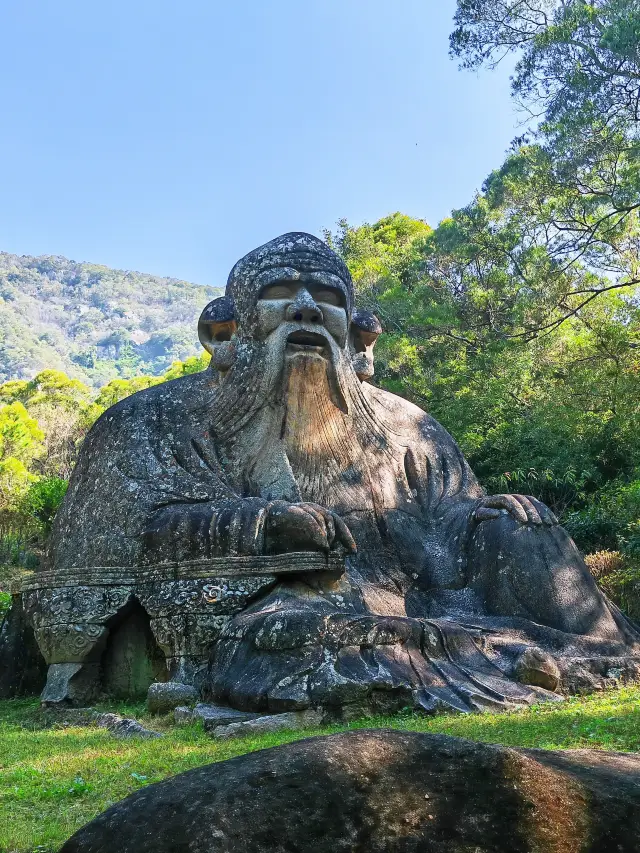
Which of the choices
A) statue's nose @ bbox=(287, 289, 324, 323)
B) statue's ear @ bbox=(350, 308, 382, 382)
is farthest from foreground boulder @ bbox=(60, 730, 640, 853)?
statue's ear @ bbox=(350, 308, 382, 382)

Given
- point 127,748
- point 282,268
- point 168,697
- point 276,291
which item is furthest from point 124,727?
point 282,268

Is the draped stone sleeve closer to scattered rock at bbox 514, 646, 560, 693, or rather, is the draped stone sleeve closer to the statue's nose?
the statue's nose

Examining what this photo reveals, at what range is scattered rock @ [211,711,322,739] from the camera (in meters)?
5.57

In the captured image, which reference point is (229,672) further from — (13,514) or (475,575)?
(13,514)

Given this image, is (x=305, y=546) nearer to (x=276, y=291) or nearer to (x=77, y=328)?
(x=276, y=291)

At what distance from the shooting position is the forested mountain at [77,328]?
144 metres

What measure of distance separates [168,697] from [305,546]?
4.98 ft

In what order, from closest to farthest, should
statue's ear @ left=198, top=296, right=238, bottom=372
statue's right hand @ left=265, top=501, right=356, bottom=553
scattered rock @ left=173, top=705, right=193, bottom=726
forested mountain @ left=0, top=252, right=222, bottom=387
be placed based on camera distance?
1. scattered rock @ left=173, top=705, right=193, bottom=726
2. statue's right hand @ left=265, top=501, right=356, bottom=553
3. statue's ear @ left=198, top=296, right=238, bottom=372
4. forested mountain @ left=0, top=252, right=222, bottom=387

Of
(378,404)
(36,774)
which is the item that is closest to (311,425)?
(378,404)

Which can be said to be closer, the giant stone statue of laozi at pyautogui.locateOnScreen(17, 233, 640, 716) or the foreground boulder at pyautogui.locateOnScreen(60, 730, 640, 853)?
the foreground boulder at pyautogui.locateOnScreen(60, 730, 640, 853)

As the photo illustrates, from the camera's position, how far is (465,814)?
207 cm

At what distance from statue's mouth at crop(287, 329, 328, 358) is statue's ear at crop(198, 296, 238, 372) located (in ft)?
2.06

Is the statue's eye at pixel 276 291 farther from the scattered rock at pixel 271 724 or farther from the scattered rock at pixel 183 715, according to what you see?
the scattered rock at pixel 271 724

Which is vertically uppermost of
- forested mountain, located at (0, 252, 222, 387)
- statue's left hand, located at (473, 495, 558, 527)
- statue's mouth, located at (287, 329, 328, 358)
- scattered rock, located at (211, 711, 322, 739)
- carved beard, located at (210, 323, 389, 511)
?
forested mountain, located at (0, 252, 222, 387)
